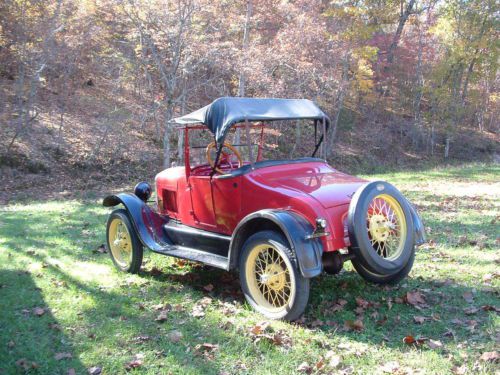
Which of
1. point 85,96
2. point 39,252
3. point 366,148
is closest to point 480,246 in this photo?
point 39,252

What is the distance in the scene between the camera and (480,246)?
6.33 m

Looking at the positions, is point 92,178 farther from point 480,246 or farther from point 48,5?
point 480,246

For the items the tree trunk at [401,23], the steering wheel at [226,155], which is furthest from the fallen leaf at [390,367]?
the tree trunk at [401,23]

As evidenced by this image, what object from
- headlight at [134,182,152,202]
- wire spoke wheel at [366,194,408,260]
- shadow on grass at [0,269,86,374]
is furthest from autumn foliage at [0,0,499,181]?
wire spoke wheel at [366,194,408,260]

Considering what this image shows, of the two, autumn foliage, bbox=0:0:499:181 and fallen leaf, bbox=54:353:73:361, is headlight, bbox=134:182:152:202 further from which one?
autumn foliage, bbox=0:0:499:181

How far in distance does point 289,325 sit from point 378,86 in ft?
89.6

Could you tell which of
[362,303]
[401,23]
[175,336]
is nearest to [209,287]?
[175,336]

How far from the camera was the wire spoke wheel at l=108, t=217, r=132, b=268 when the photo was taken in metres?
6.01

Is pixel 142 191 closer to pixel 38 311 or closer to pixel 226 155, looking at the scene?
pixel 226 155

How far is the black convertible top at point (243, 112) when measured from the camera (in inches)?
193

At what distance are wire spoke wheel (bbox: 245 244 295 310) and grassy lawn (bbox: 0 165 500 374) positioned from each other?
0.77 ft

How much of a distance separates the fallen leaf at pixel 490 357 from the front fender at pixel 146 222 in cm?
346

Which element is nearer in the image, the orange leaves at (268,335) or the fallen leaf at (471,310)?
the orange leaves at (268,335)

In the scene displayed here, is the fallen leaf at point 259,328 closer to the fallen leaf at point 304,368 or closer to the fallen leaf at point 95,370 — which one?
the fallen leaf at point 304,368
